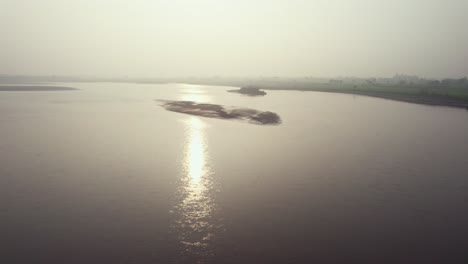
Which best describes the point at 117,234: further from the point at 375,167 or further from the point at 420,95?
the point at 420,95

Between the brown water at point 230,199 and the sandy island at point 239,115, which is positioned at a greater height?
the sandy island at point 239,115

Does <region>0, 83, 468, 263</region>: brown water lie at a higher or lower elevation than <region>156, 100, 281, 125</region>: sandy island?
lower

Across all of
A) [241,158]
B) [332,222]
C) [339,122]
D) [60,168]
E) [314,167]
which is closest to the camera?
[332,222]

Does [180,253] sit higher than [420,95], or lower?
lower

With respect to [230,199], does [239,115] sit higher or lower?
higher

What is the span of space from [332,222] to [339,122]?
115 feet

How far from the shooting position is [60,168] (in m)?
22.2

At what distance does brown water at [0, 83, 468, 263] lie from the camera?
1245 centimetres

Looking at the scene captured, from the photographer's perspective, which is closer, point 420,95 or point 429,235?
point 429,235

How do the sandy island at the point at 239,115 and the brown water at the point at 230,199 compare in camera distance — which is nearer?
the brown water at the point at 230,199

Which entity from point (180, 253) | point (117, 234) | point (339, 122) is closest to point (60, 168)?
point (117, 234)

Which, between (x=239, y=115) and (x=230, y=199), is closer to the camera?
(x=230, y=199)

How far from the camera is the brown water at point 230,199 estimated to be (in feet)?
40.9

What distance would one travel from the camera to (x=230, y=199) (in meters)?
17.2
